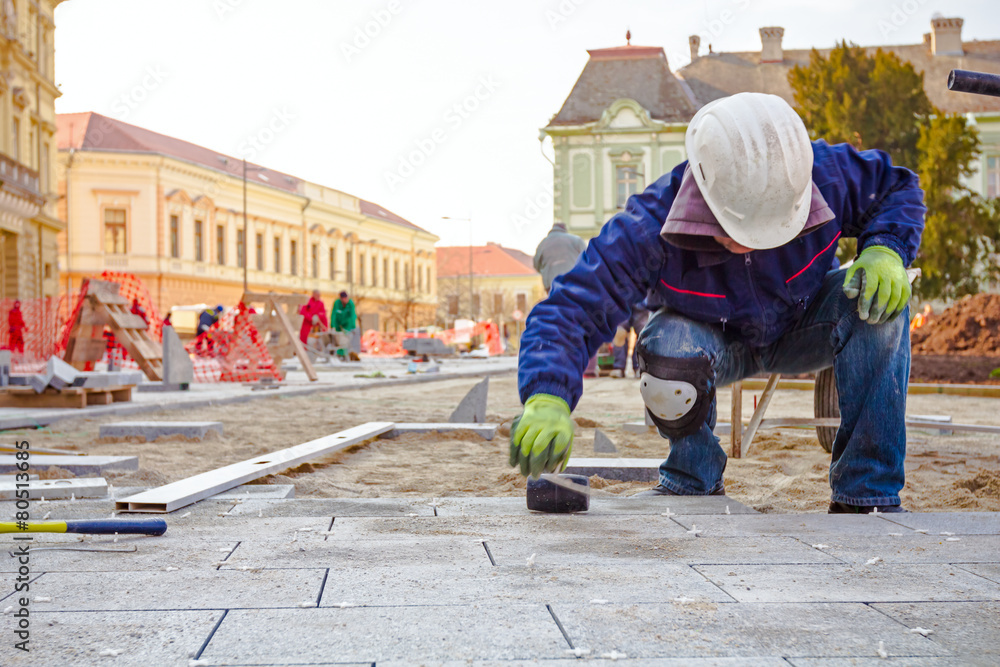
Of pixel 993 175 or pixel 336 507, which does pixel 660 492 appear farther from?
pixel 993 175

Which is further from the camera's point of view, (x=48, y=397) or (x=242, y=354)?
(x=242, y=354)

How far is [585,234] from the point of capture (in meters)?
36.0

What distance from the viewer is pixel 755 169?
9.35ft

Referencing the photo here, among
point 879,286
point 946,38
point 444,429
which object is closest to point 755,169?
point 879,286

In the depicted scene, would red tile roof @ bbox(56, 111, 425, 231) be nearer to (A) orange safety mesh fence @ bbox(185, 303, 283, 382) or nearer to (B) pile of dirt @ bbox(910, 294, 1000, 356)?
(A) orange safety mesh fence @ bbox(185, 303, 283, 382)

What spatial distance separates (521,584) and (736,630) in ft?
1.67

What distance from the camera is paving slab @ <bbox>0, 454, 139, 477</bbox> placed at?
14.2 feet

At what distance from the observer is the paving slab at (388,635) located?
1543 millimetres

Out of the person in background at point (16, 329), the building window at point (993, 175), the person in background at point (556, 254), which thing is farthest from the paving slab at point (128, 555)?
the building window at point (993, 175)

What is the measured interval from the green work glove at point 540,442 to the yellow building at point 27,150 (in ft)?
86.7

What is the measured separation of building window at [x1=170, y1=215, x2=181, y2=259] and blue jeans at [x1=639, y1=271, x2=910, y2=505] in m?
42.5

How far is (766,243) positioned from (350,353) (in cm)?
1881

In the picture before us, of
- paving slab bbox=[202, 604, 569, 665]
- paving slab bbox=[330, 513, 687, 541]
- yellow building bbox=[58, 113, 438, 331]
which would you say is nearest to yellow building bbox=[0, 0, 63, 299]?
yellow building bbox=[58, 113, 438, 331]

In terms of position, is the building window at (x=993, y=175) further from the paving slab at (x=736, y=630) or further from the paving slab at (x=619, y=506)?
the paving slab at (x=736, y=630)
